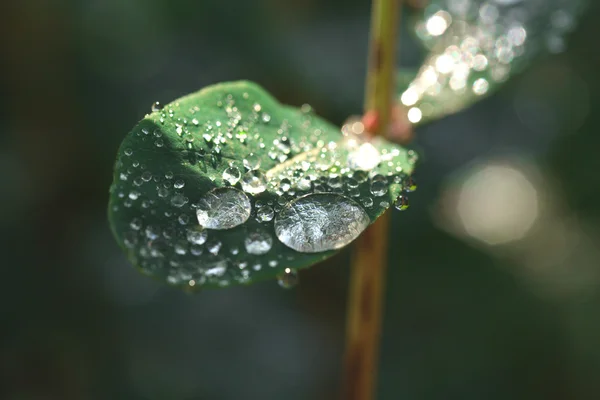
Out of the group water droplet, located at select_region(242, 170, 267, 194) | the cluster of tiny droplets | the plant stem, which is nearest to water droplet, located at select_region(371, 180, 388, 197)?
water droplet, located at select_region(242, 170, 267, 194)

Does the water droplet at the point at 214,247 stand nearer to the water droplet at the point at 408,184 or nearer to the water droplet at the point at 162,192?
the water droplet at the point at 162,192

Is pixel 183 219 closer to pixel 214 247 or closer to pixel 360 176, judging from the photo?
pixel 214 247

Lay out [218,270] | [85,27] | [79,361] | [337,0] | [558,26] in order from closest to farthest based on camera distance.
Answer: [218,270]
[558,26]
[79,361]
[85,27]
[337,0]

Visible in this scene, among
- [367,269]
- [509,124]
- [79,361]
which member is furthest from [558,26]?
[79,361]

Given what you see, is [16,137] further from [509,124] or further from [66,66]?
[509,124]

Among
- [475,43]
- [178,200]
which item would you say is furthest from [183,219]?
[475,43]

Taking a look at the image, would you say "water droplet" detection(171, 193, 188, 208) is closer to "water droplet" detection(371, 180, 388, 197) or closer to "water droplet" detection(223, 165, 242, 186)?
"water droplet" detection(223, 165, 242, 186)
